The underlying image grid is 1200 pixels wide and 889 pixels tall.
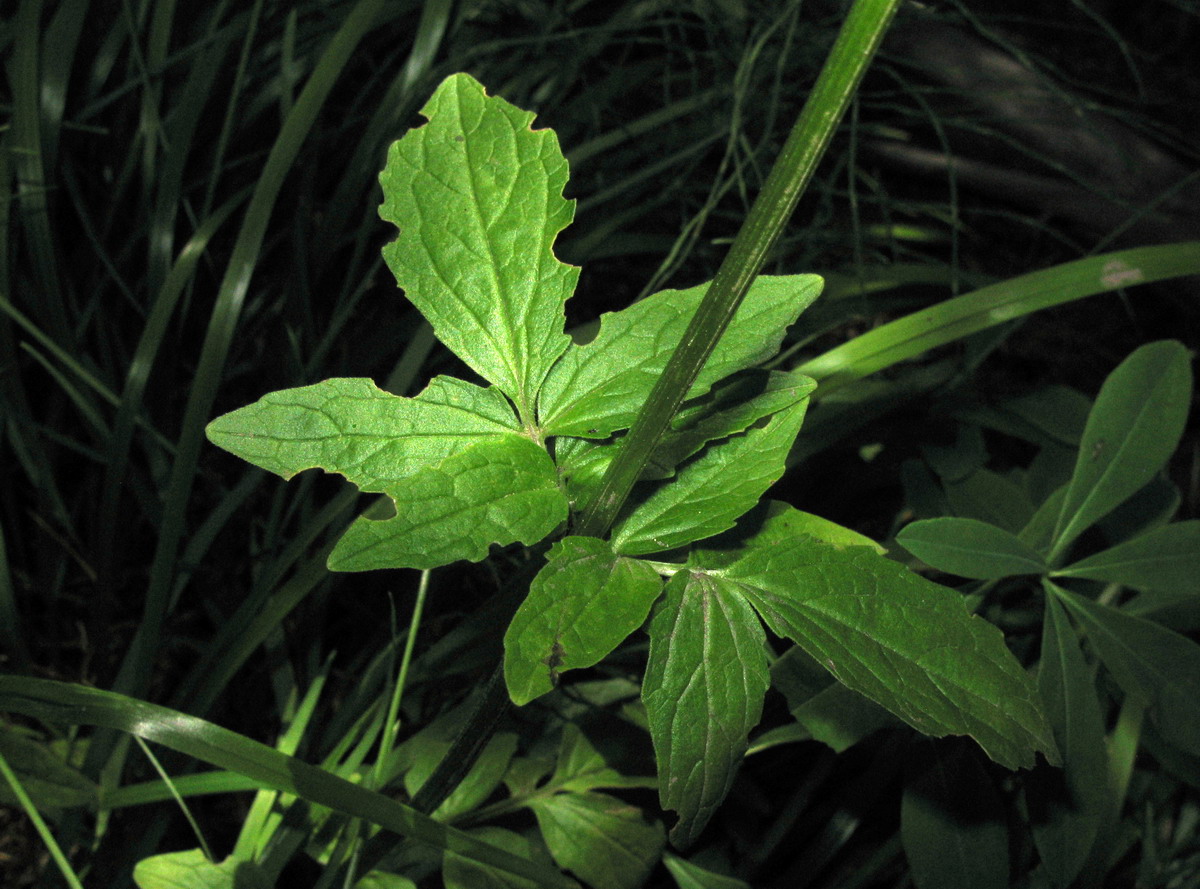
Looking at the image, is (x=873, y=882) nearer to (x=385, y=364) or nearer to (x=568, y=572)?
(x=568, y=572)

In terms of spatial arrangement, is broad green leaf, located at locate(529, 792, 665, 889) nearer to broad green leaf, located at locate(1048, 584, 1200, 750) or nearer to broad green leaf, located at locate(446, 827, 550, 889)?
broad green leaf, located at locate(446, 827, 550, 889)

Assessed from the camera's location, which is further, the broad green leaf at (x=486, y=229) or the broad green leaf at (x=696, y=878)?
the broad green leaf at (x=696, y=878)

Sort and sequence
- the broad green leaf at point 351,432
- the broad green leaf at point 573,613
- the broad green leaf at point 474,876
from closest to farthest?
the broad green leaf at point 573,613 < the broad green leaf at point 351,432 < the broad green leaf at point 474,876

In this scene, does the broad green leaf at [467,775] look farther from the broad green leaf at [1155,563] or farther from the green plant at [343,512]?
the broad green leaf at [1155,563]

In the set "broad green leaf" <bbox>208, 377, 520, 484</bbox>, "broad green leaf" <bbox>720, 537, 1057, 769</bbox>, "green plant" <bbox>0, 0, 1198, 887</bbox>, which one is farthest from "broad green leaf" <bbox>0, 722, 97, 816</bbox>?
"broad green leaf" <bbox>720, 537, 1057, 769</bbox>

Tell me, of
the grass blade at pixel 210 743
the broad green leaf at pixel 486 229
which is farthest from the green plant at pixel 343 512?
the broad green leaf at pixel 486 229

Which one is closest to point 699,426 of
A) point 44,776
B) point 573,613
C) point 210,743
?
point 573,613

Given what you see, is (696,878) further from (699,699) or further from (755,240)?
(755,240)
